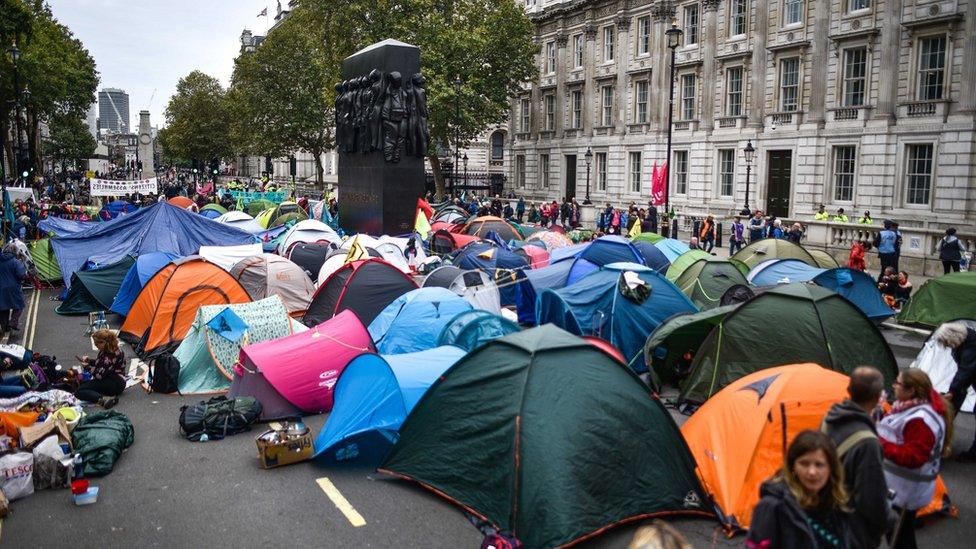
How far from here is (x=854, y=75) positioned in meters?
31.4

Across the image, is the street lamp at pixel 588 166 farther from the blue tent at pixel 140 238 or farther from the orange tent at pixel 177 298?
the orange tent at pixel 177 298

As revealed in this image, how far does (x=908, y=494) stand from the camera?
19.2 feet

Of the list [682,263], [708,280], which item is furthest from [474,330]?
[682,263]

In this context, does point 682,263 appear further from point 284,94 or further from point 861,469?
point 284,94

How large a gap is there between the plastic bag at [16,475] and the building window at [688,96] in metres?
35.5

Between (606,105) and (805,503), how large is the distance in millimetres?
42937

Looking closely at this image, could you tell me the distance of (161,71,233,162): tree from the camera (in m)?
82.3

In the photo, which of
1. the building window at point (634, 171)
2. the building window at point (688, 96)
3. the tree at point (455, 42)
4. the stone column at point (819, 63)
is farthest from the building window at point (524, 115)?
the stone column at point (819, 63)

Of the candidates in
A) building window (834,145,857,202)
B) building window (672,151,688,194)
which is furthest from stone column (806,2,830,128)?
building window (672,151,688,194)

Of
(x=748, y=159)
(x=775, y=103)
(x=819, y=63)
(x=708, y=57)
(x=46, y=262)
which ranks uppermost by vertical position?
(x=708, y=57)

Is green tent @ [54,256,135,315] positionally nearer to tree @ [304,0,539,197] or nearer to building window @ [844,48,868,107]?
tree @ [304,0,539,197]

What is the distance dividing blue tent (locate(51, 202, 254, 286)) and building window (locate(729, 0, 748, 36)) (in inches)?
993

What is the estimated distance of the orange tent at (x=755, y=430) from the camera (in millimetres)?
7191

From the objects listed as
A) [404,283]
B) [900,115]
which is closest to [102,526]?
[404,283]
